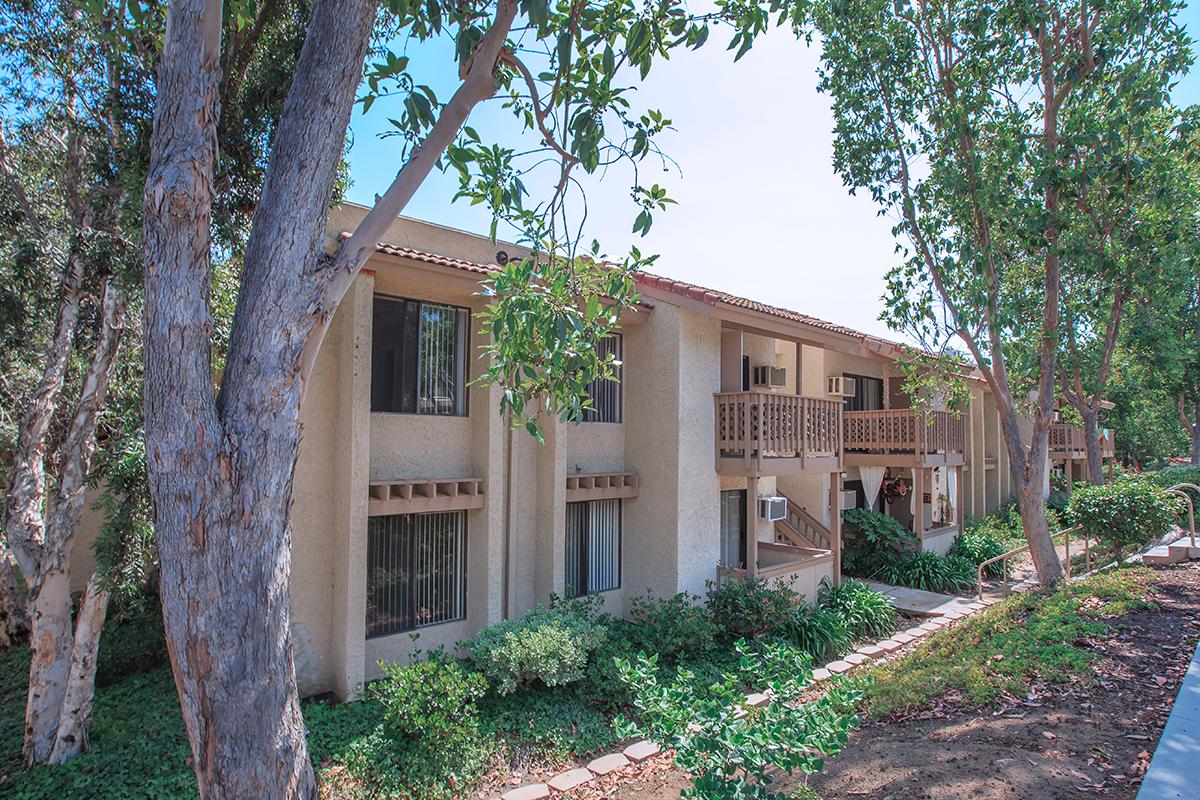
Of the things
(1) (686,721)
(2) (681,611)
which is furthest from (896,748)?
(2) (681,611)

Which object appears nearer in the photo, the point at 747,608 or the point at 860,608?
the point at 747,608

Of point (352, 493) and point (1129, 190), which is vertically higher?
point (1129, 190)

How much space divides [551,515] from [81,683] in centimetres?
591

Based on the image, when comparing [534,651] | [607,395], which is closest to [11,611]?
[534,651]

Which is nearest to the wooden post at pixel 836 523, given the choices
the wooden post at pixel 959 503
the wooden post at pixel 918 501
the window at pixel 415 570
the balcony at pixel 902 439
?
the balcony at pixel 902 439

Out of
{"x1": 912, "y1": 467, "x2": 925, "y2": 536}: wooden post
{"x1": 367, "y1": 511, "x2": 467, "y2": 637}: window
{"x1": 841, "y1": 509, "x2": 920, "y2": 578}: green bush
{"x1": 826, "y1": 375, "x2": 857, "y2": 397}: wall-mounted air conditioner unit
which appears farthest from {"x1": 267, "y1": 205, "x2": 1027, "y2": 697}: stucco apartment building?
{"x1": 912, "y1": 467, "x2": 925, "y2": 536}: wooden post

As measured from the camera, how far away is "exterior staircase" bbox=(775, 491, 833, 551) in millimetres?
14047

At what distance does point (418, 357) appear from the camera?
9.30 meters

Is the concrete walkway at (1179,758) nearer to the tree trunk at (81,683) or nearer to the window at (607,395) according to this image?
the window at (607,395)

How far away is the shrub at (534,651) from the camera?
7.63 meters

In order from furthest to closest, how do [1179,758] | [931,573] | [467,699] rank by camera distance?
Result: [931,573]
[467,699]
[1179,758]

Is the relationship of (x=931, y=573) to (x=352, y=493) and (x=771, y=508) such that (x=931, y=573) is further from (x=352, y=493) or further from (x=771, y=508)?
(x=352, y=493)

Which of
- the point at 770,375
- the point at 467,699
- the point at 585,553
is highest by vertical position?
the point at 770,375

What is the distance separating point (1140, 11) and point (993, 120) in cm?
199
